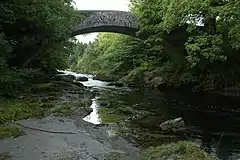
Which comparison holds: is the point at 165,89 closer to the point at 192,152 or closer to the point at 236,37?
the point at 236,37

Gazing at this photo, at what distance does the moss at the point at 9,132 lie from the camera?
9469mm

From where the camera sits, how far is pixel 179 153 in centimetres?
862

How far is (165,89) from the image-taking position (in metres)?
30.8

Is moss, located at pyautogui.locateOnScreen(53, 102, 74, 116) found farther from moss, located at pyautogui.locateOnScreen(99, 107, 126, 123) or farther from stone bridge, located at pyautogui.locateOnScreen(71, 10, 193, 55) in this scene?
stone bridge, located at pyautogui.locateOnScreen(71, 10, 193, 55)

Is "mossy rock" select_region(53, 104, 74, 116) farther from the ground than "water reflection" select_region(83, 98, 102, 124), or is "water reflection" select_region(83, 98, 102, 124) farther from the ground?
"mossy rock" select_region(53, 104, 74, 116)

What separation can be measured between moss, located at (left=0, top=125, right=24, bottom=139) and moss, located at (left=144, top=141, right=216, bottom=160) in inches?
149

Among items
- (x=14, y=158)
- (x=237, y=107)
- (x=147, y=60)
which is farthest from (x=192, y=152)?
(x=147, y=60)

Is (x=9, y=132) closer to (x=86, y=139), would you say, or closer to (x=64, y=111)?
(x=86, y=139)

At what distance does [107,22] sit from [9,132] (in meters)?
25.8

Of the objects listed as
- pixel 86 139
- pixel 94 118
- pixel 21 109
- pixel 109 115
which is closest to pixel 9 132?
pixel 86 139

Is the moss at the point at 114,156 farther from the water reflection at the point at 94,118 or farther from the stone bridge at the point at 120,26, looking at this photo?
the stone bridge at the point at 120,26

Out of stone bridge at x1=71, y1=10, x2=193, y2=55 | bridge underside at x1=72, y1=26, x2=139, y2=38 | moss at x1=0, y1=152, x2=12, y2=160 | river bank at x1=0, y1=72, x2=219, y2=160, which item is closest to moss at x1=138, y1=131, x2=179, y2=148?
river bank at x1=0, y1=72, x2=219, y2=160

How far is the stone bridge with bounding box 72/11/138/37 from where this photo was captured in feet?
111

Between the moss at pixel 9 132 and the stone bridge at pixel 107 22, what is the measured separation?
24216 mm
